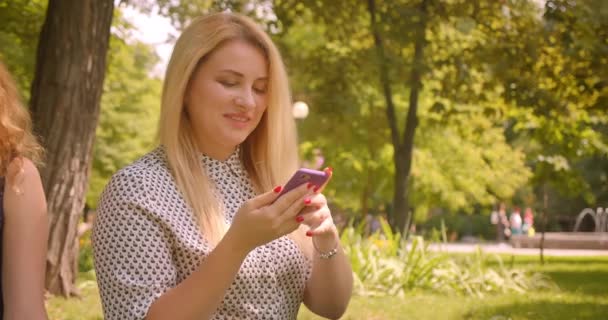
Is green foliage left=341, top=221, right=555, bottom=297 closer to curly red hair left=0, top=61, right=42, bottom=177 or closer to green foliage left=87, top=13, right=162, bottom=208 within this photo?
curly red hair left=0, top=61, right=42, bottom=177

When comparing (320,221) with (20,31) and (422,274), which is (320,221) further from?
(20,31)

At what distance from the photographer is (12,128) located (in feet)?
7.90

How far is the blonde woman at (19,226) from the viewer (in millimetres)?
2334

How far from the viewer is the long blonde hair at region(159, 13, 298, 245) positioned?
2361 mm

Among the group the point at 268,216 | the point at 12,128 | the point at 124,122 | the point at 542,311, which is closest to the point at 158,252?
the point at 268,216

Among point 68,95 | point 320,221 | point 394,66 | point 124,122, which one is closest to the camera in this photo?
point 320,221

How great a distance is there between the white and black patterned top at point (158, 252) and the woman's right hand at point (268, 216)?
195mm

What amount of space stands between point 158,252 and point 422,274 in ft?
28.6

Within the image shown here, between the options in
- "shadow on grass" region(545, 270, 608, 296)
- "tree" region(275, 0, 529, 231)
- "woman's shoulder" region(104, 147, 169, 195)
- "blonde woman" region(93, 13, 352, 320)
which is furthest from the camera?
"shadow on grass" region(545, 270, 608, 296)

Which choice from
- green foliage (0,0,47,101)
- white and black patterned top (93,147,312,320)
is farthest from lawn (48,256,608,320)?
white and black patterned top (93,147,312,320)

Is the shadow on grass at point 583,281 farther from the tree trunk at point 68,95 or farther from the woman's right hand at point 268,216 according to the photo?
the woman's right hand at point 268,216

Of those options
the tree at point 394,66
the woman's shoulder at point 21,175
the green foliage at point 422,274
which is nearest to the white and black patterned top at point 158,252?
the woman's shoulder at point 21,175

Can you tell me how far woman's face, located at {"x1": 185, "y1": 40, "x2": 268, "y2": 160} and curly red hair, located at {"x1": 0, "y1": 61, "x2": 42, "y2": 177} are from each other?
0.47m

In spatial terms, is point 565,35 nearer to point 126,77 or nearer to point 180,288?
point 180,288
